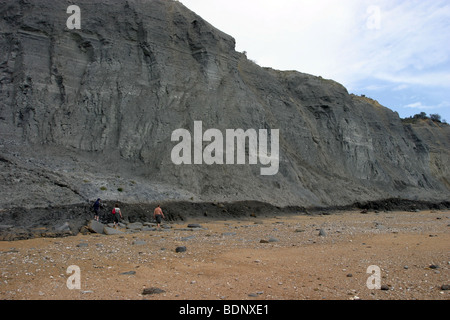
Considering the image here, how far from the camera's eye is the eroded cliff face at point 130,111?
2119 centimetres

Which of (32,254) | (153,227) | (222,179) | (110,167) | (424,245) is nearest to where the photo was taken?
(32,254)

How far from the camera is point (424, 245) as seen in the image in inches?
424

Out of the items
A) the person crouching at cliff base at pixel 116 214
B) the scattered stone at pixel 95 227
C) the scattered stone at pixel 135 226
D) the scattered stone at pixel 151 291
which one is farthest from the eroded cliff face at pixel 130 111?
the scattered stone at pixel 151 291

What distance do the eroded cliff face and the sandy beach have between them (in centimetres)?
892

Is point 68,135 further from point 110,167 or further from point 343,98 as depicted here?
point 343,98

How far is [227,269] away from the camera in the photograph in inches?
311

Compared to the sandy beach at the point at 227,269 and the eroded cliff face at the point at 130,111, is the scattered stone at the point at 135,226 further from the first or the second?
the sandy beach at the point at 227,269

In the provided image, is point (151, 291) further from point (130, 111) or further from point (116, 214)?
point (130, 111)

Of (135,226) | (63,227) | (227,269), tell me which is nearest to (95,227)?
(63,227)

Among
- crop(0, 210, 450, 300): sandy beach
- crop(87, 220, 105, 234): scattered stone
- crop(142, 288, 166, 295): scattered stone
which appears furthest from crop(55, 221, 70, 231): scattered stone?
crop(142, 288, 166, 295): scattered stone

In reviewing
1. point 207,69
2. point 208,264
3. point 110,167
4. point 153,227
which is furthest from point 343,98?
point 208,264

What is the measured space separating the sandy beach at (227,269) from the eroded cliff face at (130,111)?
8.92 metres

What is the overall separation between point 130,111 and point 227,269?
20759 millimetres

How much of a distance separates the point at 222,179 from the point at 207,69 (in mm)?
11184
